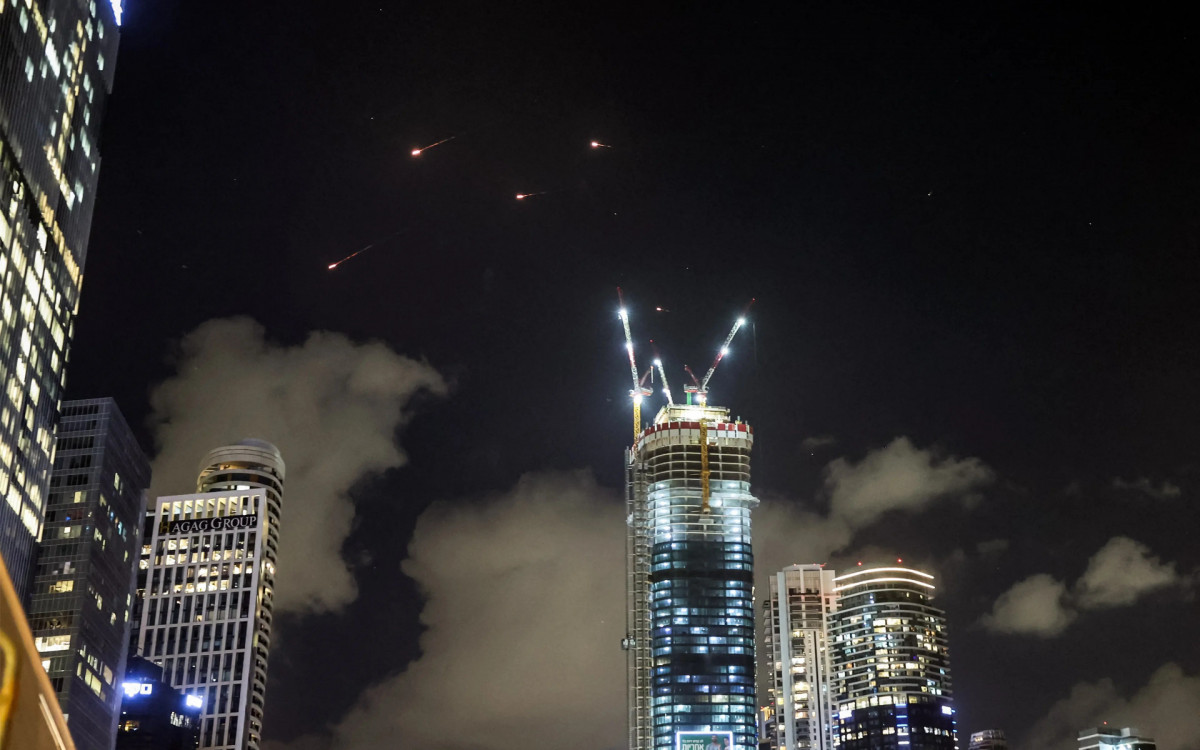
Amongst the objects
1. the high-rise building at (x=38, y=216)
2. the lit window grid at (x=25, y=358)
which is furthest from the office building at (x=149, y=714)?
the lit window grid at (x=25, y=358)

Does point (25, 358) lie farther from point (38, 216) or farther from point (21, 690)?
point (21, 690)

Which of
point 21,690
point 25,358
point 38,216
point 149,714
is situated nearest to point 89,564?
point 149,714

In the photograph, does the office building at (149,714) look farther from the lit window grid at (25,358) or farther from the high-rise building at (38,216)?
the lit window grid at (25,358)

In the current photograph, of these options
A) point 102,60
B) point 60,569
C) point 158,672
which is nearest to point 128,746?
point 158,672

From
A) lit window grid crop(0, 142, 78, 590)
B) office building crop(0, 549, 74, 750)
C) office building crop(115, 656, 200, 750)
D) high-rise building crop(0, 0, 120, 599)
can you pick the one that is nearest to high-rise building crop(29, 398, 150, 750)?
office building crop(115, 656, 200, 750)

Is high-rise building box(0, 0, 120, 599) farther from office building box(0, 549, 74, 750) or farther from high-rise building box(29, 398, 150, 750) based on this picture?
office building box(0, 549, 74, 750)

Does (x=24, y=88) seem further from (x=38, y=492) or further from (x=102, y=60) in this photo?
(x=38, y=492)

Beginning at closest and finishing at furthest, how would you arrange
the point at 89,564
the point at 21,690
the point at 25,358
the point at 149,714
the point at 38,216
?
the point at 21,690 < the point at 25,358 < the point at 38,216 < the point at 89,564 < the point at 149,714
